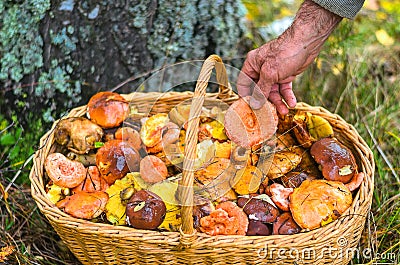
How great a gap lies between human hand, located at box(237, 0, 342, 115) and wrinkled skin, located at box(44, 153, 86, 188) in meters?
0.99

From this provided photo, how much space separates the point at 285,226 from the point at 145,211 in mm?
675

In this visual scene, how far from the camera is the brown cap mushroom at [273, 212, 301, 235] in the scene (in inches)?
89.2

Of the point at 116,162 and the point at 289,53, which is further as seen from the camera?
the point at 116,162

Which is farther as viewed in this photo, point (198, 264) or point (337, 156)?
point (337, 156)

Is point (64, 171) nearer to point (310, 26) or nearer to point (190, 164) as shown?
point (190, 164)

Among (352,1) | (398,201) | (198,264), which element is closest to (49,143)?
(198,264)

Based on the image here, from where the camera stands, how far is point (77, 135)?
2.69 meters

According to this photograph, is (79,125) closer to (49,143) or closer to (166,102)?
(49,143)

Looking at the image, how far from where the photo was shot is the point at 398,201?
282 cm

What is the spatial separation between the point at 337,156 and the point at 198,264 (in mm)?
921

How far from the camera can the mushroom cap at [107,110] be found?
278 cm

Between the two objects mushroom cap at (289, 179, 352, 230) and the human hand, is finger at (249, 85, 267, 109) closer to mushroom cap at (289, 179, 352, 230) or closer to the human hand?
the human hand

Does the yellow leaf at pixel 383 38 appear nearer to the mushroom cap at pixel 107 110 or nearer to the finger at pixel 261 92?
the finger at pixel 261 92

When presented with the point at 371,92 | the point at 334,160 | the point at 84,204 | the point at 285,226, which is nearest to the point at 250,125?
the point at 334,160
